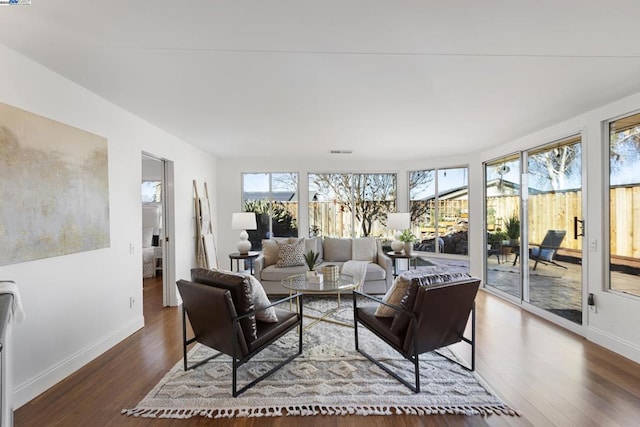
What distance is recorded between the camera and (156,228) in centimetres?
673

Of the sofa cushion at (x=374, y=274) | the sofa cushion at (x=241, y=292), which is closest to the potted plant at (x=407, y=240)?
the sofa cushion at (x=374, y=274)

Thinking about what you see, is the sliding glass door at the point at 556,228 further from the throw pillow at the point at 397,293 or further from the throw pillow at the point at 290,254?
the throw pillow at the point at 290,254

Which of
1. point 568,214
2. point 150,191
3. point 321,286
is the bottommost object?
point 321,286

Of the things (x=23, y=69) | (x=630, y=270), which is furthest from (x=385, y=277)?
(x=23, y=69)

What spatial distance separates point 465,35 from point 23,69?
121 inches

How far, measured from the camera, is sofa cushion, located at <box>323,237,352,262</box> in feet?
17.1

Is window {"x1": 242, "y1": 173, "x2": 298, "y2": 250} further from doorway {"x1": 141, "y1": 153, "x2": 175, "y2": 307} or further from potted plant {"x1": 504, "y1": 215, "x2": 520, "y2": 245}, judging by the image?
potted plant {"x1": 504, "y1": 215, "x2": 520, "y2": 245}

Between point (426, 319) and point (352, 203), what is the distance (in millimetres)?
4384

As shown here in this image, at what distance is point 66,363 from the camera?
245 centimetres

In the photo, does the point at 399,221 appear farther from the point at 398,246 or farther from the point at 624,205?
the point at 624,205

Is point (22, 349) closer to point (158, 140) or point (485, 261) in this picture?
point (158, 140)

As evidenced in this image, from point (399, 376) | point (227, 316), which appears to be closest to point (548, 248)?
point (399, 376)

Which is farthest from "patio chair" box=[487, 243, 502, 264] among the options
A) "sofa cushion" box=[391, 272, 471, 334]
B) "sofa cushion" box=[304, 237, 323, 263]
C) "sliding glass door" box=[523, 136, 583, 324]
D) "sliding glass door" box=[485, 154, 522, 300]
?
"sofa cushion" box=[391, 272, 471, 334]

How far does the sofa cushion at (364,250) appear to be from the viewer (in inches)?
200
